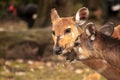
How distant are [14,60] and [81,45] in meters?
6.52

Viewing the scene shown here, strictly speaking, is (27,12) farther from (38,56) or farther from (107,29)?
(107,29)

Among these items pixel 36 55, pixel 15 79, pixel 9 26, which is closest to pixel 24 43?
pixel 36 55

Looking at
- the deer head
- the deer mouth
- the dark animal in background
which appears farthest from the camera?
the dark animal in background

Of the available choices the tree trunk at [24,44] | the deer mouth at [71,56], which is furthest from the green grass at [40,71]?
the deer mouth at [71,56]

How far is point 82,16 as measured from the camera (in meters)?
5.76

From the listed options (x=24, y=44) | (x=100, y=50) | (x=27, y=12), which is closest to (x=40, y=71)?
(x=24, y=44)

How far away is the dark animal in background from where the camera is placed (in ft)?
64.7

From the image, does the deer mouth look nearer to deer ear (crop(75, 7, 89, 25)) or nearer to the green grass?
deer ear (crop(75, 7, 89, 25))

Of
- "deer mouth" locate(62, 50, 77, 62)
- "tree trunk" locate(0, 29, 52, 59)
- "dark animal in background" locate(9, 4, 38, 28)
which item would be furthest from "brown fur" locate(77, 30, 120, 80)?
"dark animal in background" locate(9, 4, 38, 28)

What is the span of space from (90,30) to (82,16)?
0.81ft

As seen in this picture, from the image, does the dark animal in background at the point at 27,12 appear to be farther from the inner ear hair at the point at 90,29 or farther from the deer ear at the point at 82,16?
the inner ear hair at the point at 90,29

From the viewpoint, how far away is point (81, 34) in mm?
5660

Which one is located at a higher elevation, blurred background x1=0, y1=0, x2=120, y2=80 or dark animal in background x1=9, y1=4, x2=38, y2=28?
dark animal in background x1=9, y1=4, x2=38, y2=28

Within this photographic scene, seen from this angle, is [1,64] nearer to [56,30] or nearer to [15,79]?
[15,79]
